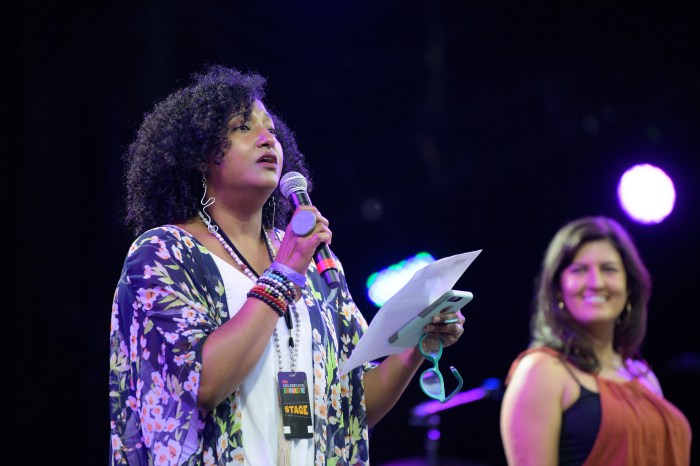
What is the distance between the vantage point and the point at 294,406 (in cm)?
160

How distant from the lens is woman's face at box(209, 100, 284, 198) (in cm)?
183

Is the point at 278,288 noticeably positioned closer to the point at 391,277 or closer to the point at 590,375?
the point at 590,375

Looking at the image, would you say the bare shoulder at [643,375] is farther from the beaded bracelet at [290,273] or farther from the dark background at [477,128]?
the dark background at [477,128]

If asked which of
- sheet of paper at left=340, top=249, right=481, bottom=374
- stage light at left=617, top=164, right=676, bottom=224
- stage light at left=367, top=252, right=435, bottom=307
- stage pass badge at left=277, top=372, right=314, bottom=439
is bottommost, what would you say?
stage pass badge at left=277, top=372, right=314, bottom=439

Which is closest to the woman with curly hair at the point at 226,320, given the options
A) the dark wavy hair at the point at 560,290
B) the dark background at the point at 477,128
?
the dark wavy hair at the point at 560,290

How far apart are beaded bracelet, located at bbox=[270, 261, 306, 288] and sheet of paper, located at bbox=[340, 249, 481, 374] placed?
0.19 metres

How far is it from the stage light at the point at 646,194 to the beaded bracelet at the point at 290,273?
13.4 ft

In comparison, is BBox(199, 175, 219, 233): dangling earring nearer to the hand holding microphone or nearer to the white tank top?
the white tank top

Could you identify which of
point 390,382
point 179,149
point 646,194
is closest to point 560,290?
point 390,382

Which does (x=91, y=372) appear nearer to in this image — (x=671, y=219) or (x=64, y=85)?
(x=64, y=85)

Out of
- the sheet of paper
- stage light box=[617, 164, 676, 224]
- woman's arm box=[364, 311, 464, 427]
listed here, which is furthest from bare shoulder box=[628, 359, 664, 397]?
stage light box=[617, 164, 676, 224]

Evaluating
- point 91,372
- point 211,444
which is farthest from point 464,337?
point 211,444

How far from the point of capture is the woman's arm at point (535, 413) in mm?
2633

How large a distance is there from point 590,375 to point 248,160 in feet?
5.24
